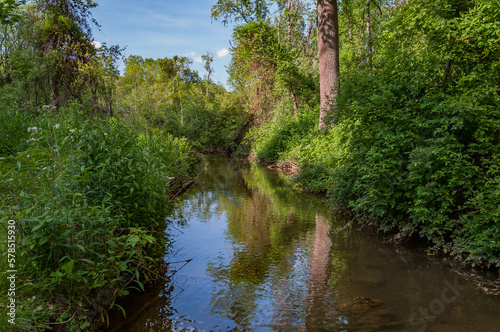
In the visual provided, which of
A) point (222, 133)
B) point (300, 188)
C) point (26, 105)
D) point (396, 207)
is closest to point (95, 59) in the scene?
point (26, 105)

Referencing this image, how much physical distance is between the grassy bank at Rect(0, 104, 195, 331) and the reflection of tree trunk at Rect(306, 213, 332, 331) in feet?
6.58

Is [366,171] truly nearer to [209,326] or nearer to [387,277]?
[387,277]

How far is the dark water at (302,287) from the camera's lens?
11.4ft

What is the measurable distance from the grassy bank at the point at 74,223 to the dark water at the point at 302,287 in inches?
26.2

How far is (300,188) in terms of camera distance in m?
11.2

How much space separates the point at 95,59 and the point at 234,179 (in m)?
7.49

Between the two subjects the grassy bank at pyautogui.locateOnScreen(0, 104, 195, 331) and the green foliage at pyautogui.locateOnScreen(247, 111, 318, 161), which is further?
the green foliage at pyautogui.locateOnScreen(247, 111, 318, 161)

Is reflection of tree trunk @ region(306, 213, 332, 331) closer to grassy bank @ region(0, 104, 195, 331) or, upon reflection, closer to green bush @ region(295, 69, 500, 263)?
green bush @ region(295, 69, 500, 263)

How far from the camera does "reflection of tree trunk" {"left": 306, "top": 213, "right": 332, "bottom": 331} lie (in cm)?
365

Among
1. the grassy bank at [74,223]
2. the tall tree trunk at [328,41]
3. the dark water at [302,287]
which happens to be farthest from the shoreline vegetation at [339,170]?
the tall tree trunk at [328,41]

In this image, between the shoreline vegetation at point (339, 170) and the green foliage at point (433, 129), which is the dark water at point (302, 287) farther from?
the green foliage at point (433, 129)

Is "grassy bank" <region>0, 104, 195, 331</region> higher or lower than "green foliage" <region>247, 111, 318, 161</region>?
lower

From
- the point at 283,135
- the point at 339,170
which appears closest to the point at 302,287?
the point at 339,170

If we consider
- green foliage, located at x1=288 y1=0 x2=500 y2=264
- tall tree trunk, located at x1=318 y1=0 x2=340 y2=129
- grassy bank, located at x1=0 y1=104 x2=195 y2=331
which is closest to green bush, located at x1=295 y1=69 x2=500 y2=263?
green foliage, located at x1=288 y1=0 x2=500 y2=264
